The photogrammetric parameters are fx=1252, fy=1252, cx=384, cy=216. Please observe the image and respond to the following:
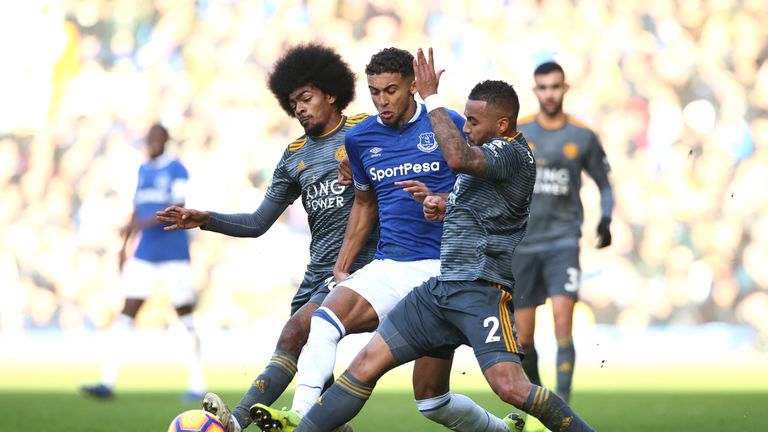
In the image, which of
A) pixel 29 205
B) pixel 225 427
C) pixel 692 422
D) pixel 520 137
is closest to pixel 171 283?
pixel 692 422

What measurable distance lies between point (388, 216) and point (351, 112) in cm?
1266

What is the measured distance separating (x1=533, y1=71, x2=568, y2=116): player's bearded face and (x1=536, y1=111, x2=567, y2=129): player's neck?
2 centimetres

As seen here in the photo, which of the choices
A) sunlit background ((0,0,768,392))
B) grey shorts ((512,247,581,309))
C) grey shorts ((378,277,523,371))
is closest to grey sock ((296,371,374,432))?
grey shorts ((378,277,523,371))

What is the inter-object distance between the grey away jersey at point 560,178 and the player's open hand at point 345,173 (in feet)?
9.29

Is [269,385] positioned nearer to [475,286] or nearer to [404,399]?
[475,286]

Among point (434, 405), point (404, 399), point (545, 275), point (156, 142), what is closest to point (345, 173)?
point (434, 405)

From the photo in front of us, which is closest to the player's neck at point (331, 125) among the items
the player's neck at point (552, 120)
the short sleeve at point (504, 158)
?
the short sleeve at point (504, 158)

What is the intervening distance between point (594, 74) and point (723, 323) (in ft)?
13.8

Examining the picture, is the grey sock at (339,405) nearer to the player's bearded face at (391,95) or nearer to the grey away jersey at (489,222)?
the grey away jersey at (489,222)

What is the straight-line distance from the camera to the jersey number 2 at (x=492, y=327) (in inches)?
222

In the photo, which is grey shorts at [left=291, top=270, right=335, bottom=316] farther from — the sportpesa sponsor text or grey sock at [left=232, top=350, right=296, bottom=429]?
the sportpesa sponsor text

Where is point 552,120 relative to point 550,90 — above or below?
below

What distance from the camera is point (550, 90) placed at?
9.36 meters

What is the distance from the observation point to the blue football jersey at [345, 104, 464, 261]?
21.2ft
